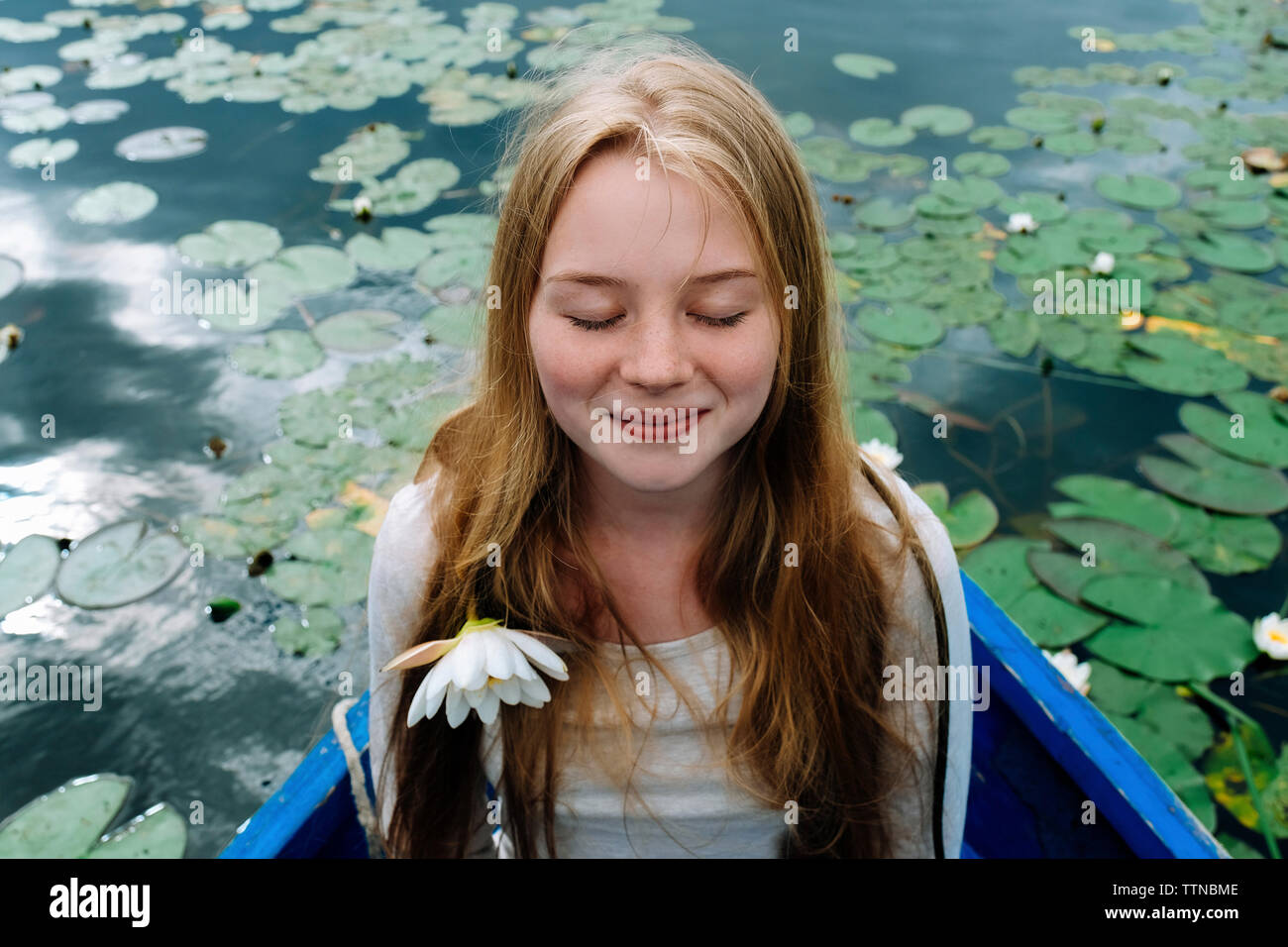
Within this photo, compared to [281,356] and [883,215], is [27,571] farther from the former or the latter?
[883,215]

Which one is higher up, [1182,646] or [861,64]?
[861,64]

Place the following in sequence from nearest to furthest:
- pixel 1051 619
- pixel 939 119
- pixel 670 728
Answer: pixel 670 728 < pixel 1051 619 < pixel 939 119

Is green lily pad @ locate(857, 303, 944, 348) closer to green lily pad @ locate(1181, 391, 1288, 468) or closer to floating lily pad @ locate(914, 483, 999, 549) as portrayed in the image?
floating lily pad @ locate(914, 483, 999, 549)

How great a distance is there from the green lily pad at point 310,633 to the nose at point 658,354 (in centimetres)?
144

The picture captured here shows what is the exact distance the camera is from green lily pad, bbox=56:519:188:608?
2148 millimetres

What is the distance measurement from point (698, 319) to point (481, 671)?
413 mm

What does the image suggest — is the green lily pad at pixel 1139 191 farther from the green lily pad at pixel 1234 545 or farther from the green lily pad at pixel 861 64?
the green lily pad at pixel 1234 545

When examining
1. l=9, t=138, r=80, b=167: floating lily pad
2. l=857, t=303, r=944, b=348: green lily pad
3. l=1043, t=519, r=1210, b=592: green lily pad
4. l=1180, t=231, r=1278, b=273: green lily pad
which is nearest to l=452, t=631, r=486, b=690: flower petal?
l=1043, t=519, r=1210, b=592: green lily pad

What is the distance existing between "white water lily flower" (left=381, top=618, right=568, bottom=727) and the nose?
294 mm

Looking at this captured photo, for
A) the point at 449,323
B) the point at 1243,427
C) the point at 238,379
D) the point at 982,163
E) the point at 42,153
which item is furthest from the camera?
the point at 42,153

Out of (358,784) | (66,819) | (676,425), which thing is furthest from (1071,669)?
(66,819)

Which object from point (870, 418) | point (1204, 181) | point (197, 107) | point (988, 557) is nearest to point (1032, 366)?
point (870, 418)

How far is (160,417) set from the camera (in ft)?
8.54

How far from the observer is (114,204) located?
10.7 feet
